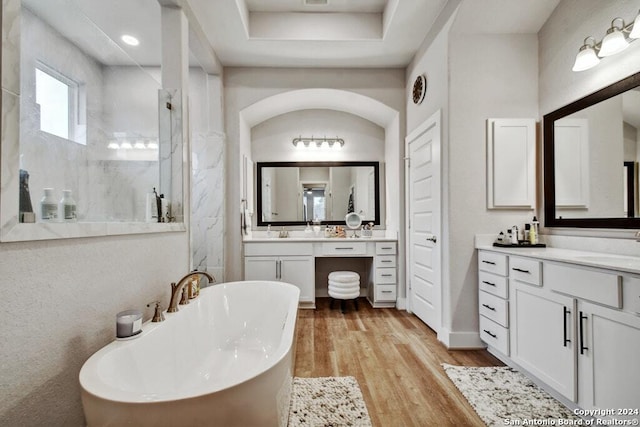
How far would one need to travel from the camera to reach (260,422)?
865 mm

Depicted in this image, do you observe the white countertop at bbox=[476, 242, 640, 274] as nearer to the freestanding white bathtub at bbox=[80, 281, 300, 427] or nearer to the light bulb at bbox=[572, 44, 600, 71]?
the light bulb at bbox=[572, 44, 600, 71]

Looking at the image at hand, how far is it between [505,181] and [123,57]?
2.93 m

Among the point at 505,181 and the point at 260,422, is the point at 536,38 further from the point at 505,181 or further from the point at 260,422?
the point at 260,422

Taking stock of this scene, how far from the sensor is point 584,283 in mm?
1415

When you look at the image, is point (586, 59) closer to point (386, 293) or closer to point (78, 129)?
point (386, 293)

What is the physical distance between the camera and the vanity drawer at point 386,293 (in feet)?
10.8

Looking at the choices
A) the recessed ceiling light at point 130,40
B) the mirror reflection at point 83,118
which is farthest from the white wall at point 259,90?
the mirror reflection at point 83,118

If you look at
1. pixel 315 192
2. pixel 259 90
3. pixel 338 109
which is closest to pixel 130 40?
pixel 259 90

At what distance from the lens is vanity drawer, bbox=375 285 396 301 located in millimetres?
3303

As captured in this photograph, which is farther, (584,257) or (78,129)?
(584,257)

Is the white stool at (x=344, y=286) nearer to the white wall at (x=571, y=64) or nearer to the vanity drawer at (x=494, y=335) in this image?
the vanity drawer at (x=494, y=335)

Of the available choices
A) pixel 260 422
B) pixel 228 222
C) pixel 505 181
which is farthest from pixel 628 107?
pixel 228 222

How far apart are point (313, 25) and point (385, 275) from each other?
9.18 feet

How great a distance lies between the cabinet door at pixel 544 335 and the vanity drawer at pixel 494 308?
0.05 m
